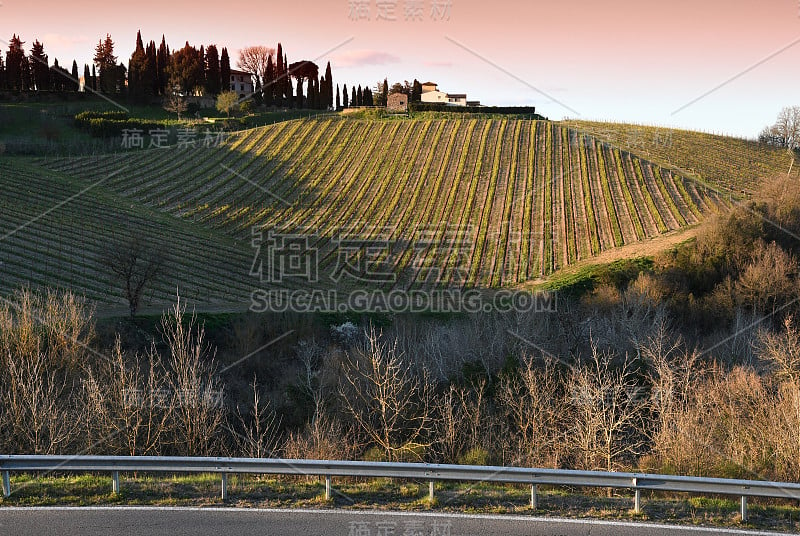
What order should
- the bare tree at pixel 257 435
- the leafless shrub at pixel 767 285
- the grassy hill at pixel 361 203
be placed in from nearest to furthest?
1. the bare tree at pixel 257 435
2. the leafless shrub at pixel 767 285
3. the grassy hill at pixel 361 203

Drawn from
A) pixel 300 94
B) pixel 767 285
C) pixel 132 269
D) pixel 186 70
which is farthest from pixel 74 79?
pixel 767 285

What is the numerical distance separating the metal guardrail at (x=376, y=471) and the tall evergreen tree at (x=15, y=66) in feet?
344

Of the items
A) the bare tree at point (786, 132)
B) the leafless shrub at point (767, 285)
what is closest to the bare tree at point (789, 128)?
the bare tree at point (786, 132)

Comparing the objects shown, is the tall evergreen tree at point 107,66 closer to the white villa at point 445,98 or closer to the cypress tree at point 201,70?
the cypress tree at point 201,70

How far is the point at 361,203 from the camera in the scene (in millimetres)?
59844

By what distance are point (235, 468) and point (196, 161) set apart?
62164 millimetres

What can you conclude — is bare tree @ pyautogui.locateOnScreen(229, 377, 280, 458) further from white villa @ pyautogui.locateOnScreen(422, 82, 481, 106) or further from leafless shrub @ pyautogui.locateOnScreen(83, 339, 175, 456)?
white villa @ pyautogui.locateOnScreen(422, 82, 481, 106)

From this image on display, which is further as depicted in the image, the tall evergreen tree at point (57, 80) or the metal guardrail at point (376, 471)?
the tall evergreen tree at point (57, 80)

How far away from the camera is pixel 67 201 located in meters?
53.4

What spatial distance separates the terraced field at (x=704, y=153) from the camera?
2537 inches

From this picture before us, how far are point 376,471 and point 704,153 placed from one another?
73.6m

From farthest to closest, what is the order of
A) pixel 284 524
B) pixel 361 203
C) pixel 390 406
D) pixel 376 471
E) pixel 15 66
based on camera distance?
Result: pixel 15 66 → pixel 361 203 → pixel 390 406 → pixel 376 471 → pixel 284 524

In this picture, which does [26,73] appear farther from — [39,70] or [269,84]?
[269,84]

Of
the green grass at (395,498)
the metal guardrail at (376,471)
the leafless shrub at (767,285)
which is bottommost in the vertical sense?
the green grass at (395,498)
